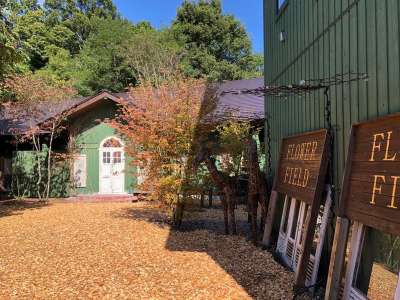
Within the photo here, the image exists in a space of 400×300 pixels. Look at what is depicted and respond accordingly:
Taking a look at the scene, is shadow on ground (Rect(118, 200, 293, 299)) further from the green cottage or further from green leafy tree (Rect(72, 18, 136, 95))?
green leafy tree (Rect(72, 18, 136, 95))

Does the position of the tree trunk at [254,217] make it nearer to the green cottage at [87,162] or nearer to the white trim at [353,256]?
the white trim at [353,256]

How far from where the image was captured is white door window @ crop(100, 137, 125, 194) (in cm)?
1483

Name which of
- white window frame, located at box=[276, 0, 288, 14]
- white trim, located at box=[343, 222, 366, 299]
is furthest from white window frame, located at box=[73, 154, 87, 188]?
white trim, located at box=[343, 222, 366, 299]

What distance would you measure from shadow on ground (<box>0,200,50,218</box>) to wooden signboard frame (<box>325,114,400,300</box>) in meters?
9.46

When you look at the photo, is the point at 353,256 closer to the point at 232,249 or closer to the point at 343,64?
the point at 343,64

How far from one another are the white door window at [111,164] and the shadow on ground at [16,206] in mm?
2350

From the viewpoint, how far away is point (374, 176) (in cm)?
300

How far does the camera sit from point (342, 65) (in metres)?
3.94

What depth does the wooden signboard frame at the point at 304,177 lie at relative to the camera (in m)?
4.11

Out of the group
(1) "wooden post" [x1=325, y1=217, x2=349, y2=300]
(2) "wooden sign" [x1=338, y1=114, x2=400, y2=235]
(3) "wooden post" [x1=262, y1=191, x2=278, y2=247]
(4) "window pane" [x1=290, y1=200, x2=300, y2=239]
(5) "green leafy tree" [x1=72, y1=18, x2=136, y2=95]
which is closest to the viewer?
(2) "wooden sign" [x1=338, y1=114, x2=400, y2=235]

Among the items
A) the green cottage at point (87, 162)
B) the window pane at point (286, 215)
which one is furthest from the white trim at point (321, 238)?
the green cottage at point (87, 162)

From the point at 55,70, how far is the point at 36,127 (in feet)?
53.6

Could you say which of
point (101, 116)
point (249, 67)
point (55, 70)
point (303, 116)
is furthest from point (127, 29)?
point (303, 116)

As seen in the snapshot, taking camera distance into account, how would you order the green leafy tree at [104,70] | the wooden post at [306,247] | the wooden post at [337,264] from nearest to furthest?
1. the wooden post at [337,264]
2. the wooden post at [306,247]
3. the green leafy tree at [104,70]
